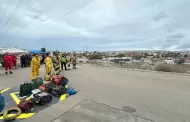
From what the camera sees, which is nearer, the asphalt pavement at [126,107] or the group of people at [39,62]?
the asphalt pavement at [126,107]

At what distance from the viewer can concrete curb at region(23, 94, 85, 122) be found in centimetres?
341

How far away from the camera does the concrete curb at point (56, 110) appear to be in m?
3.41

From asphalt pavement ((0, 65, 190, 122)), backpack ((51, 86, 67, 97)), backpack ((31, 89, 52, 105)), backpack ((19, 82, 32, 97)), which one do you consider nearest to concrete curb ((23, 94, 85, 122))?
asphalt pavement ((0, 65, 190, 122))

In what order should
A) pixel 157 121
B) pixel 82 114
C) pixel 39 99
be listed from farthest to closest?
pixel 39 99 < pixel 82 114 < pixel 157 121

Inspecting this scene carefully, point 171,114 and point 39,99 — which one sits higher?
point 39,99

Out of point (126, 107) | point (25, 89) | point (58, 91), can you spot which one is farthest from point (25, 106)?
point (126, 107)

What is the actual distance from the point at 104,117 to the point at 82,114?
0.64 metres

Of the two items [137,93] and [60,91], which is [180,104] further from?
[60,91]

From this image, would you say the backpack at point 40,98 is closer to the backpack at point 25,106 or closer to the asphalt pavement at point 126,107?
the backpack at point 25,106

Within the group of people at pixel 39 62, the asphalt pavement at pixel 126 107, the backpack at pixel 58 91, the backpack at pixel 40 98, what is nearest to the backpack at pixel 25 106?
the backpack at pixel 40 98

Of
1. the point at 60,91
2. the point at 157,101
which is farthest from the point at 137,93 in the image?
the point at 60,91

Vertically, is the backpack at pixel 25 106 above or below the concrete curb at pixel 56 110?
above

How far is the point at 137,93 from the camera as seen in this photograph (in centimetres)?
545

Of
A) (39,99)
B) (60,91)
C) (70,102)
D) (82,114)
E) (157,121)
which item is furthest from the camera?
(60,91)
